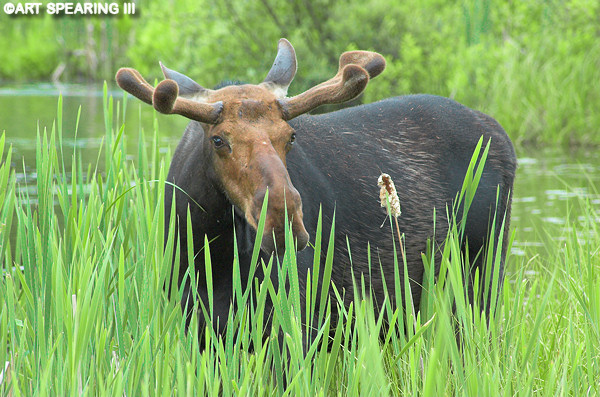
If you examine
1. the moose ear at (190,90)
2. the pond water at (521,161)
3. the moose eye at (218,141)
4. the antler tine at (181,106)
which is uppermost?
the moose ear at (190,90)

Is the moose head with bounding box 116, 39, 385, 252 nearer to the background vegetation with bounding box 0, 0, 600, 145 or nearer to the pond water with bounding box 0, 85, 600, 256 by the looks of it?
the pond water with bounding box 0, 85, 600, 256

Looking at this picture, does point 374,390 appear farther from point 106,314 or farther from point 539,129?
point 539,129

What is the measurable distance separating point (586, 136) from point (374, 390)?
1157cm

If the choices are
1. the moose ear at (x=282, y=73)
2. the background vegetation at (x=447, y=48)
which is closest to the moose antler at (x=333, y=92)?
the moose ear at (x=282, y=73)

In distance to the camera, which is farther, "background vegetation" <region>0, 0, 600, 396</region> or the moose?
the moose

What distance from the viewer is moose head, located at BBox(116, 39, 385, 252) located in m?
2.93

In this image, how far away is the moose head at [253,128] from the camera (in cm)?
293

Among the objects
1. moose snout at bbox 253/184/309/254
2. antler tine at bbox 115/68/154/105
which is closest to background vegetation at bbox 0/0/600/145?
antler tine at bbox 115/68/154/105

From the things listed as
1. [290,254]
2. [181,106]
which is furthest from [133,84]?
[290,254]

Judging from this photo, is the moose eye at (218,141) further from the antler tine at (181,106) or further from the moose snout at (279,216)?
the moose snout at (279,216)

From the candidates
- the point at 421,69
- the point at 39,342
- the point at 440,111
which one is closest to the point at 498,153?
the point at 440,111

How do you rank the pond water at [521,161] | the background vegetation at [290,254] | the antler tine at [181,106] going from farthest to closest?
the pond water at [521,161], the antler tine at [181,106], the background vegetation at [290,254]

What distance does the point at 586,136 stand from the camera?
13.2 m

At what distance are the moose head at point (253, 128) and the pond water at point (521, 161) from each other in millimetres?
855
